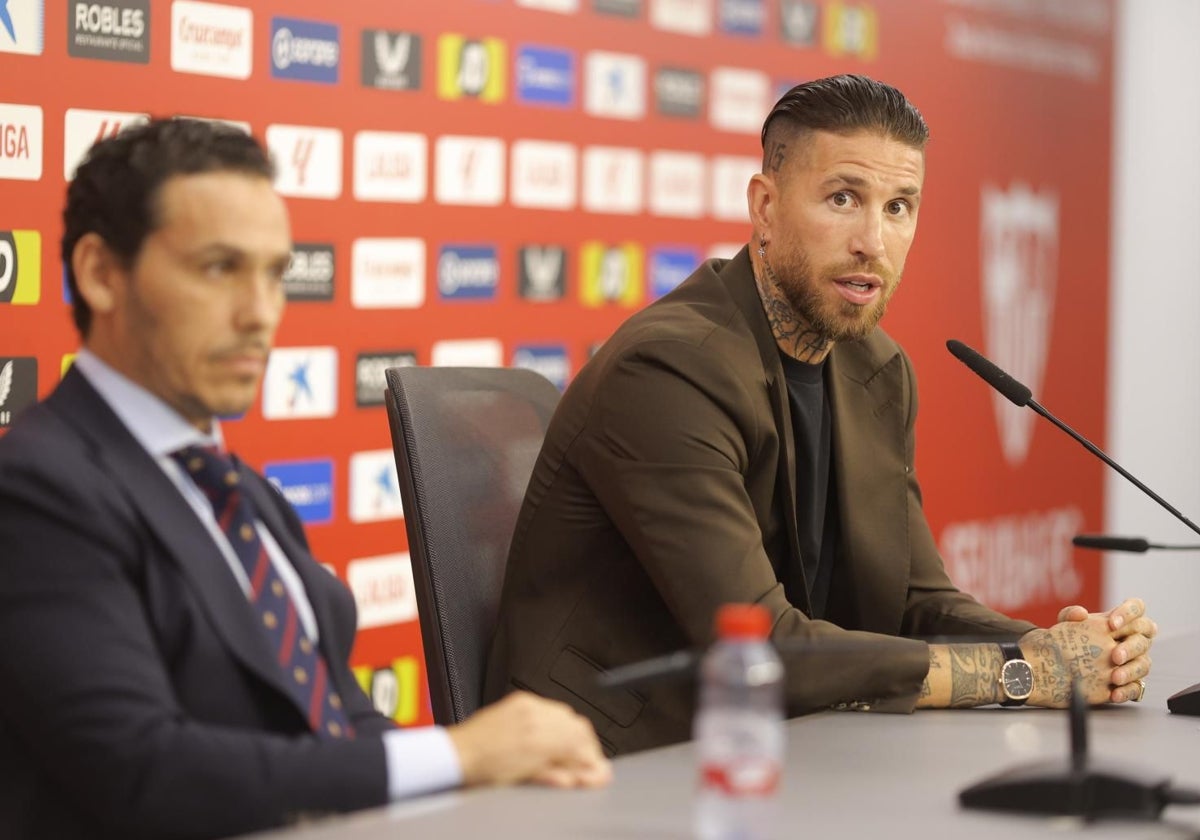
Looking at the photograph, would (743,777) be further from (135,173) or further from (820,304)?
(820,304)

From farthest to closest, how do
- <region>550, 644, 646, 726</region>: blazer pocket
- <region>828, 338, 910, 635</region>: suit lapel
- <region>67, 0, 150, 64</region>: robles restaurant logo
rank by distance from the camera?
1. <region>67, 0, 150, 64</region>: robles restaurant logo
2. <region>828, 338, 910, 635</region>: suit lapel
3. <region>550, 644, 646, 726</region>: blazer pocket

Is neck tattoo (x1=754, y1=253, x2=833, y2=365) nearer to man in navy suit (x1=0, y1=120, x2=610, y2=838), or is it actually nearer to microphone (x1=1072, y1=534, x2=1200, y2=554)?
microphone (x1=1072, y1=534, x2=1200, y2=554)

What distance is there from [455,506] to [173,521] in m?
0.76

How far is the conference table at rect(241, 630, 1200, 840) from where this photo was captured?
135 cm

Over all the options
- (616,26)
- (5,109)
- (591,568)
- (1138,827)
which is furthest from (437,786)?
(616,26)

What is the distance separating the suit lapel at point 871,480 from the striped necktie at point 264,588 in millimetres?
978

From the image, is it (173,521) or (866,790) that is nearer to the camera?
(173,521)

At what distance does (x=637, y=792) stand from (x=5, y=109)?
5.45ft

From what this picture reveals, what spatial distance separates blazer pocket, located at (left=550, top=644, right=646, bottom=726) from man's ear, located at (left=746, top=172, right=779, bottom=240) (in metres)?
0.69

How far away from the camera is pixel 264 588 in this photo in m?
1.50

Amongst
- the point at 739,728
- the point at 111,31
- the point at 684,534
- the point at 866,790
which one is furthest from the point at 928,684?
the point at 111,31

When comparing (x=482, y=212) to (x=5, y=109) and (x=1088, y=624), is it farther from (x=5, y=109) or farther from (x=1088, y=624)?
(x=1088, y=624)

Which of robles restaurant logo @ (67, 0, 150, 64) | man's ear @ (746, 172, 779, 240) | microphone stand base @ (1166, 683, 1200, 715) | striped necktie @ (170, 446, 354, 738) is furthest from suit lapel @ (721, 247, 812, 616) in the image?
robles restaurant logo @ (67, 0, 150, 64)

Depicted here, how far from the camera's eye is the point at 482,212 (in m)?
3.42
